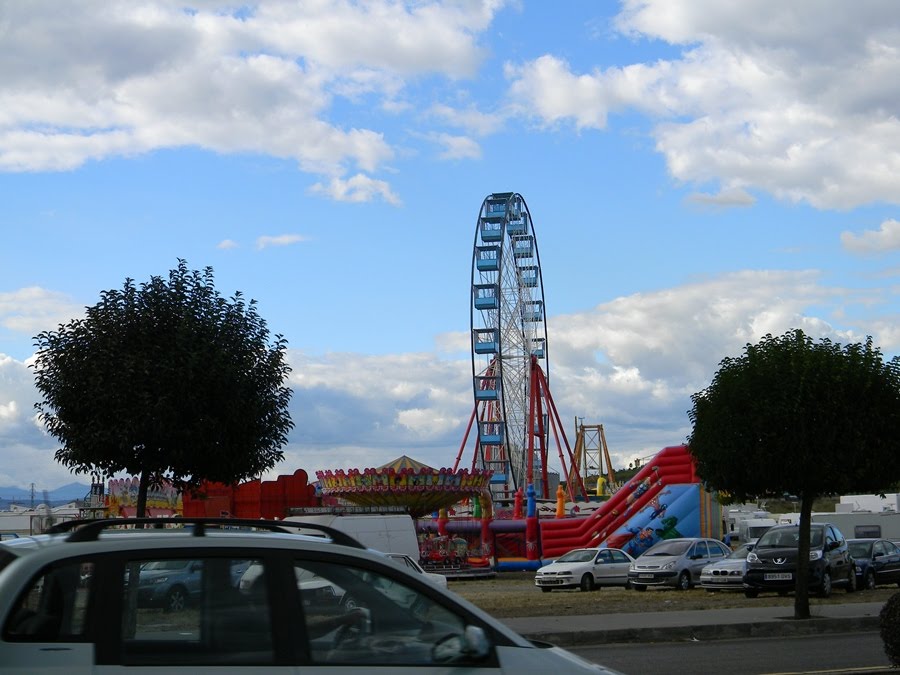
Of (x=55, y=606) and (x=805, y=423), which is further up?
(x=805, y=423)

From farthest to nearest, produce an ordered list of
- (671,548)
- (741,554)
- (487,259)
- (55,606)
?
(487,259) < (671,548) < (741,554) < (55,606)

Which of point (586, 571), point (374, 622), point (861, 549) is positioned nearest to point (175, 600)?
point (374, 622)

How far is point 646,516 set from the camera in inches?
1686

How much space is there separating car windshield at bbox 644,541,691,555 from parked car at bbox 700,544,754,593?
2.34 m

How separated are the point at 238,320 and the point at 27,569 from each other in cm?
1398

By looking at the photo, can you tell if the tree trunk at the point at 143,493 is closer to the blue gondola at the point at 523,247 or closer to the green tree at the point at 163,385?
the green tree at the point at 163,385

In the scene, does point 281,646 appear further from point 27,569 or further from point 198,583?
point 27,569

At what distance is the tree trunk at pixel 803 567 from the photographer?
60.7 ft

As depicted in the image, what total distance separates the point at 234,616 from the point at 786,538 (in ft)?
72.7

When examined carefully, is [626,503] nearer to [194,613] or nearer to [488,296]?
[488,296]

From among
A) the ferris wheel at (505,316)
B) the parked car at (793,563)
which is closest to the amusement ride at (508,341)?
the ferris wheel at (505,316)

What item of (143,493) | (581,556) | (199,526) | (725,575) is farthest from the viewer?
(581,556)

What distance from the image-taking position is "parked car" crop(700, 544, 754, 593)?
88.5 ft

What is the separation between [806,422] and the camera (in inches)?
723
